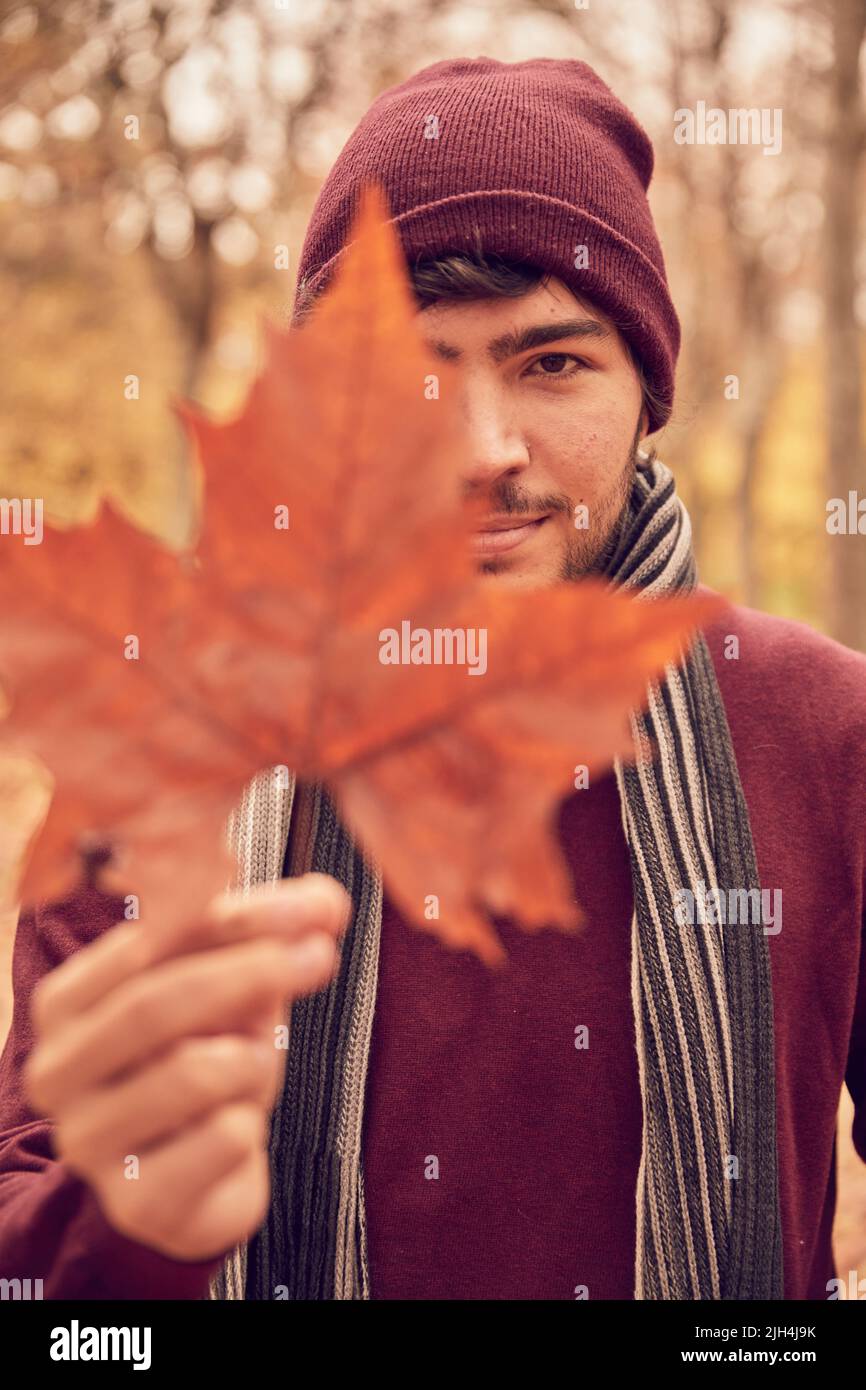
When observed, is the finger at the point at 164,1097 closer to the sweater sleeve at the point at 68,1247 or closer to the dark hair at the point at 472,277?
the sweater sleeve at the point at 68,1247

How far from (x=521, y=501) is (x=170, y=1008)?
2.90 ft

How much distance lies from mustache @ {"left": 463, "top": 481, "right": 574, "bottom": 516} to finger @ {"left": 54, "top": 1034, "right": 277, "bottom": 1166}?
0.81 metres

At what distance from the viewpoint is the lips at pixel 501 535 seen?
4.34 ft

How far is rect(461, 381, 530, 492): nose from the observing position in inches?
43.1

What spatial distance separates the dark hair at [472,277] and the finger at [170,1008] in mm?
917

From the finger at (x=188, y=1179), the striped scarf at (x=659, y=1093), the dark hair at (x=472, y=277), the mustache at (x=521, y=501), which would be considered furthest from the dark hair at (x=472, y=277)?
the finger at (x=188, y=1179)

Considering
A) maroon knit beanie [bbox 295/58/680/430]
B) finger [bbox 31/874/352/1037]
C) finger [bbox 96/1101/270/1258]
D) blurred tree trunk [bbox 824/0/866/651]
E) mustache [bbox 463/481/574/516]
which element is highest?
blurred tree trunk [bbox 824/0/866/651]

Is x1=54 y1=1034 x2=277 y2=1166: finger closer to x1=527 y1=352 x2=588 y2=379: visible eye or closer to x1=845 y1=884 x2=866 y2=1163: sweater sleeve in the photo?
x1=527 y1=352 x2=588 y2=379: visible eye

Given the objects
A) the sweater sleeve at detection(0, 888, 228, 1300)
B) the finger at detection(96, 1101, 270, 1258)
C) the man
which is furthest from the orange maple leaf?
the man

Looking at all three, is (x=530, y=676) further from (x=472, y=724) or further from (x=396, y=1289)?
(x=396, y=1289)

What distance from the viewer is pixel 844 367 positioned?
17.2ft

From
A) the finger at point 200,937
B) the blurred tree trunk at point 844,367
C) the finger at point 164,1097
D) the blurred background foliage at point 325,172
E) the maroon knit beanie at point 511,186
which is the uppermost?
the blurred background foliage at point 325,172
